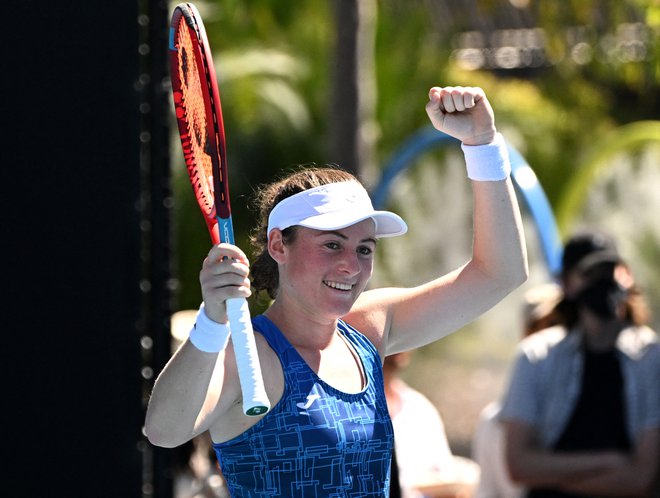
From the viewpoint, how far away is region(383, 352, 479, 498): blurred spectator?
4941 millimetres

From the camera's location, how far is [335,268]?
2.67 metres

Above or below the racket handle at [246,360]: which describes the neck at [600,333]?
above

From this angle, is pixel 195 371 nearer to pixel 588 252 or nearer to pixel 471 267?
pixel 471 267

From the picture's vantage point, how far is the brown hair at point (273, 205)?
2.81m

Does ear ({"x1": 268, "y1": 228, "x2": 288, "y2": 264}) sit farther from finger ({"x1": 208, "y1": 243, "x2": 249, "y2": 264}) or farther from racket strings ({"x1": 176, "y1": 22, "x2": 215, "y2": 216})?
finger ({"x1": 208, "y1": 243, "x2": 249, "y2": 264})

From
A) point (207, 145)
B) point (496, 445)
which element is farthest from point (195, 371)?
point (496, 445)

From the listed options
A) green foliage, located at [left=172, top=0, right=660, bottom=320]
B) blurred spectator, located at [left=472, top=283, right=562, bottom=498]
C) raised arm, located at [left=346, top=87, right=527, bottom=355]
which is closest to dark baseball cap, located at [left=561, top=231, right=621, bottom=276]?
blurred spectator, located at [left=472, top=283, right=562, bottom=498]

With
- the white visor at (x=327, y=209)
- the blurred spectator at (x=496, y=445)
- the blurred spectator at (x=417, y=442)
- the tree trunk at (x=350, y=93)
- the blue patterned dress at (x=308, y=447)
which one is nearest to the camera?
the blue patterned dress at (x=308, y=447)

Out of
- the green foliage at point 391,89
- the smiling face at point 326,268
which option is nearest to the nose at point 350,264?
the smiling face at point 326,268

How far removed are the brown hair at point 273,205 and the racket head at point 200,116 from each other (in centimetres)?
14

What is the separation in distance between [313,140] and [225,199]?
10977mm

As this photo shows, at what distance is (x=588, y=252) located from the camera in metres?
5.00

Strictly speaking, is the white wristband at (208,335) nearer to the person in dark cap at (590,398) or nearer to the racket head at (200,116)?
the racket head at (200,116)

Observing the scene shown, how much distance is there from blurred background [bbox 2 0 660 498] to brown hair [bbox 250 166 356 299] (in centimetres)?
27
